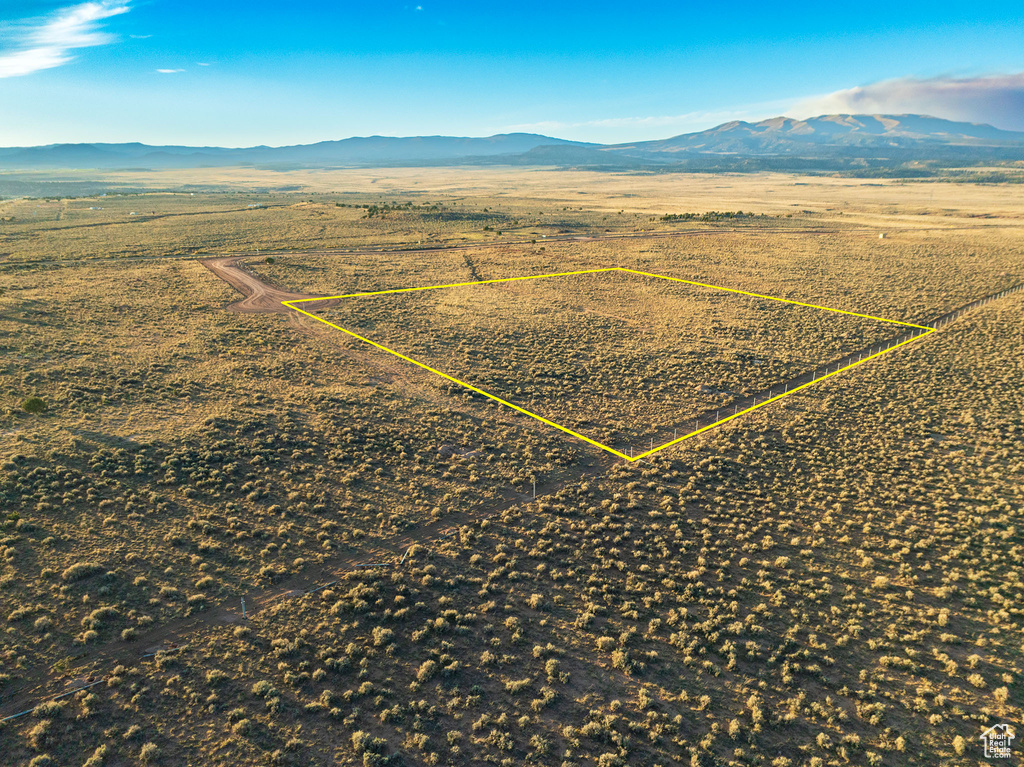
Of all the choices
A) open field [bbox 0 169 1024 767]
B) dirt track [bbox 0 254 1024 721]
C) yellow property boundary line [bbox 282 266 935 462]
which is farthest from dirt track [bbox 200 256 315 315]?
dirt track [bbox 0 254 1024 721]

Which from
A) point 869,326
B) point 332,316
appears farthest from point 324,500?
point 869,326

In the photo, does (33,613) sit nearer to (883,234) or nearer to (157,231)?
(157,231)

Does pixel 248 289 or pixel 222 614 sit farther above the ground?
pixel 248 289

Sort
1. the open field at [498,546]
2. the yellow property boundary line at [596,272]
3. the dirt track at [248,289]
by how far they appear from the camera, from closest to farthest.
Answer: the open field at [498,546], the yellow property boundary line at [596,272], the dirt track at [248,289]

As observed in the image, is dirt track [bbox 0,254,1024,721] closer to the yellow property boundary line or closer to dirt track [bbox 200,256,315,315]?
the yellow property boundary line

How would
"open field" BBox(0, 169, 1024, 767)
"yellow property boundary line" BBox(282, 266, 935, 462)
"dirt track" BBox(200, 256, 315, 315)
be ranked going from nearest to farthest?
"open field" BBox(0, 169, 1024, 767), "yellow property boundary line" BBox(282, 266, 935, 462), "dirt track" BBox(200, 256, 315, 315)

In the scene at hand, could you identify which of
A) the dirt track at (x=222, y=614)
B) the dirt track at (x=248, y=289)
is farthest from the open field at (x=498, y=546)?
the dirt track at (x=248, y=289)

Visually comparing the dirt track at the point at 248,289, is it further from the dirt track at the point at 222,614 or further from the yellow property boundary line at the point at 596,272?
the dirt track at the point at 222,614

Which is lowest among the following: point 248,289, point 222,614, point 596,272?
point 222,614

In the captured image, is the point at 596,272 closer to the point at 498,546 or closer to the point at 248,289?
the point at 248,289

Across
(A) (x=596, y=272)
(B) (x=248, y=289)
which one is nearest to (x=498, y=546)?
(B) (x=248, y=289)
